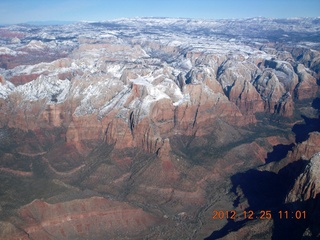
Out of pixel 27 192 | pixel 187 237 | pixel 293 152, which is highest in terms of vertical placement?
pixel 293 152

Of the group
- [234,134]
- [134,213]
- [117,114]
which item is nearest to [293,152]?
[234,134]

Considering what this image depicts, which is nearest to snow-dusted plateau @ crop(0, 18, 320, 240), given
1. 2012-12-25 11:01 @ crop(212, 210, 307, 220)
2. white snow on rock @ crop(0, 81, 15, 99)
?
white snow on rock @ crop(0, 81, 15, 99)

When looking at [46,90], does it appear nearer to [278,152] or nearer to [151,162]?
[151,162]

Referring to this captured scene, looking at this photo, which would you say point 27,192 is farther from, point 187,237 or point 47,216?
point 187,237

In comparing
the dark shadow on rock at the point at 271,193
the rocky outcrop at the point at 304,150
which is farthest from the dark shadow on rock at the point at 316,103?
the dark shadow on rock at the point at 271,193

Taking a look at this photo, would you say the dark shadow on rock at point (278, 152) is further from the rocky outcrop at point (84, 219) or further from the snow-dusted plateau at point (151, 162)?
the rocky outcrop at point (84, 219)

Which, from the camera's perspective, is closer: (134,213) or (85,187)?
(134,213)

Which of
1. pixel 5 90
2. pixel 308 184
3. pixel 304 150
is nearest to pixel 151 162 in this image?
pixel 304 150
